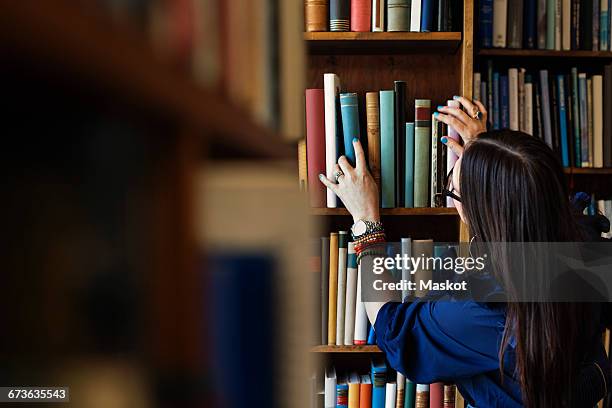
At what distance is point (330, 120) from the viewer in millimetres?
1628

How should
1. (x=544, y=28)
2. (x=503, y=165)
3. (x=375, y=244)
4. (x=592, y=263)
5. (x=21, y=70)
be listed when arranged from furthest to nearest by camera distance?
(x=544, y=28), (x=375, y=244), (x=592, y=263), (x=503, y=165), (x=21, y=70)

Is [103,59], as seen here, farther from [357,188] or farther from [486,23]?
[486,23]

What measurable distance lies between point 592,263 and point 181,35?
1.32m

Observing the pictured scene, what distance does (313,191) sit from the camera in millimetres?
1625

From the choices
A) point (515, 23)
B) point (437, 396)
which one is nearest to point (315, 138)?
point (515, 23)

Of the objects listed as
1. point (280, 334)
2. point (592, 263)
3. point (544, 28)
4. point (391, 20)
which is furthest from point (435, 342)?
point (280, 334)

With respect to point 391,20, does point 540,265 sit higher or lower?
lower

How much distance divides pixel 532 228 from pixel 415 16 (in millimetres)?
694

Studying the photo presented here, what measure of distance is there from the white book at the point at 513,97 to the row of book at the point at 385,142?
Answer: 184mm

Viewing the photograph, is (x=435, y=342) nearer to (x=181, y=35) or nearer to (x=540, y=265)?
(x=540, y=265)

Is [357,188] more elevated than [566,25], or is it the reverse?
[566,25]

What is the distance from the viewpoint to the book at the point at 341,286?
166 centimetres

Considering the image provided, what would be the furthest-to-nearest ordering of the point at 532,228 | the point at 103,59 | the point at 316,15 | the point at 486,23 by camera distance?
the point at 486,23 → the point at 316,15 → the point at 532,228 → the point at 103,59

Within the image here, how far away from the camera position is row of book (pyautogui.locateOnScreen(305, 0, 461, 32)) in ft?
5.19
